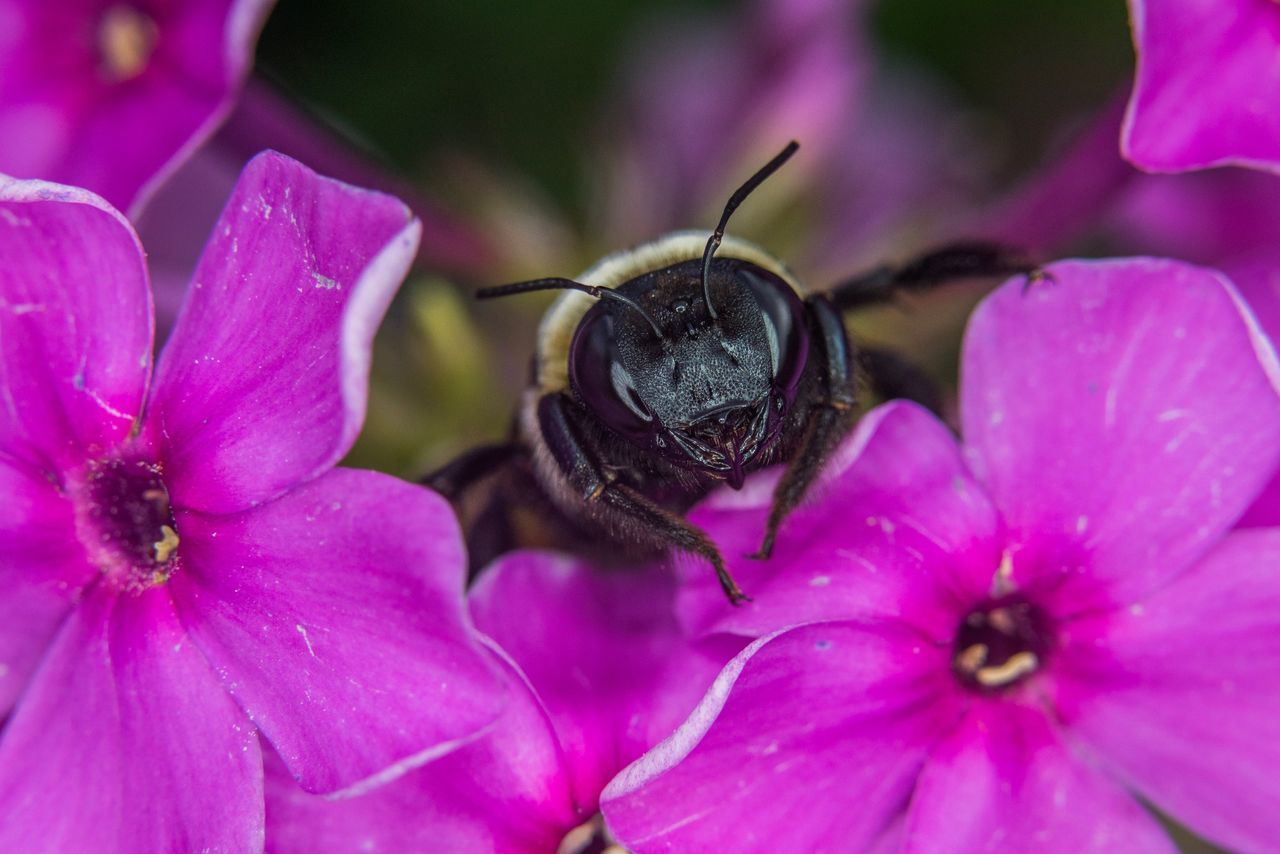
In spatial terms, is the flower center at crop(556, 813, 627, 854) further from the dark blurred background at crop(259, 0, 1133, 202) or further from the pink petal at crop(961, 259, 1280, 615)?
the dark blurred background at crop(259, 0, 1133, 202)

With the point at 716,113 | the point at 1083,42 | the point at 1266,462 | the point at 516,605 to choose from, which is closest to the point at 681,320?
the point at 516,605

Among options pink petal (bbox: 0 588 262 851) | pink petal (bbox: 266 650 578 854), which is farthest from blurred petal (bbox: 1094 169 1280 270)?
pink petal (bbox: 0 588 262 851)

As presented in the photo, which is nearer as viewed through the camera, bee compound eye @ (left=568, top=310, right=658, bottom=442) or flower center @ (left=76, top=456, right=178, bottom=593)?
bee compound eye @ (left=568, top=310, right=658, bottom=442)

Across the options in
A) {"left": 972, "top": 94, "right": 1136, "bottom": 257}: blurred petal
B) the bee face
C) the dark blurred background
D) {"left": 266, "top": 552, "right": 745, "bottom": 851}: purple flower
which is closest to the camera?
the bee face

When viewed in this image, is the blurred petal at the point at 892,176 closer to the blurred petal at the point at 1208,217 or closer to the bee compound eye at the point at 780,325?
the blurred petal at the point at 1208,217

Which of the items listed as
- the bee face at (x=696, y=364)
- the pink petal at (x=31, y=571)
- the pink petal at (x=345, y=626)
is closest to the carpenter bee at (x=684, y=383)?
the bee face at (x=696, y=364)
